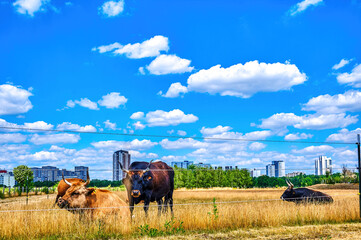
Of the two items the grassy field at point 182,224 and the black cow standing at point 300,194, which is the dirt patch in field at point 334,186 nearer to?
the black cow standing at point 300,194

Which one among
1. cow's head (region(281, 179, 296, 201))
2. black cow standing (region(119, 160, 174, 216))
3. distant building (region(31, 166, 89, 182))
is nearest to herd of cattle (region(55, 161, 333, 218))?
black cow standing (region(119, 160, 174, 216))

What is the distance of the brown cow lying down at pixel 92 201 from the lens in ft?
36.2

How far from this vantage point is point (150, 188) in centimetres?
1342

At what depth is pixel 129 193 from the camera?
1316 cm

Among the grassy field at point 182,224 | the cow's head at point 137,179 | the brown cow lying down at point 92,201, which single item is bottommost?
the grassy field at point 182,224

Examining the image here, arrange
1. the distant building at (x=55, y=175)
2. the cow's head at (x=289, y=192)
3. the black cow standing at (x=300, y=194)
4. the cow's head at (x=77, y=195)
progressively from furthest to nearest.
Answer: the cow's head at (x=289, y=192) → the black cow standing at (x=300, y=194) → the distant building at (x=55, y=175) → the cow's head at (x=77, y=195)

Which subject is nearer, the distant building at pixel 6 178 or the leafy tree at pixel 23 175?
the leafy tree at pixel 23 175

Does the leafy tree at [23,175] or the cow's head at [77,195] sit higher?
the leafy tree at [23,175]

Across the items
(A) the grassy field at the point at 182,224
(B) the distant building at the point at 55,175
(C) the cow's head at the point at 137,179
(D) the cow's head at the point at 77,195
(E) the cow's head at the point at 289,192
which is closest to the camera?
(A) the grassy field at the point at 182,224

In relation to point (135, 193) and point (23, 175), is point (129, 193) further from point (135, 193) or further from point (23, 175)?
point (23, 175)

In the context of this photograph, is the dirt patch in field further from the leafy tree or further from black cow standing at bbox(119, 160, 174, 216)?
the leafy tree

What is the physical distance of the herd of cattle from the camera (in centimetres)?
1115

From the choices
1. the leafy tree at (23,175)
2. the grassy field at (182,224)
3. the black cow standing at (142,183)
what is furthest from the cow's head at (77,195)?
the black cow standing at (142,183)

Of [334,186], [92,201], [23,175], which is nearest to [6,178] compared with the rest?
[23,175]
